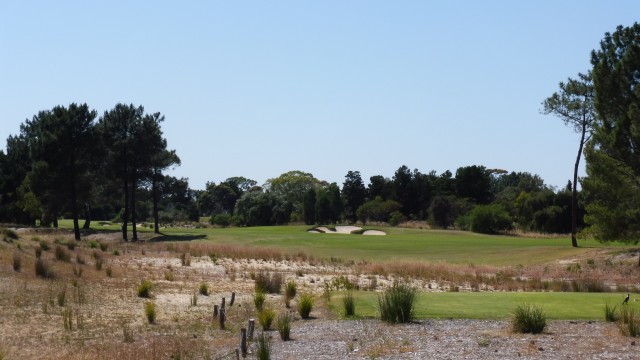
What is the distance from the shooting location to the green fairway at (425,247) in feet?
182

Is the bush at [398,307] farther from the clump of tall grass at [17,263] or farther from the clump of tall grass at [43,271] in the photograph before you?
the clump of tall grass at [17,263]

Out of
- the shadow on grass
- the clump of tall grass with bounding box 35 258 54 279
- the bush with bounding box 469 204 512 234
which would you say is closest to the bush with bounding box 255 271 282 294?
the clump of tall grass with bounding box 35 258 54 279

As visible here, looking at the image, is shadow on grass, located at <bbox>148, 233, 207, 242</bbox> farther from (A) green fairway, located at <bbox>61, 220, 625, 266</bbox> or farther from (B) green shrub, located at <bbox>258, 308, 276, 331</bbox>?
(B) green shrub, located at <bbox>258, 308, 276, 331</bbox>

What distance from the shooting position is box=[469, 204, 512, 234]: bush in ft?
311

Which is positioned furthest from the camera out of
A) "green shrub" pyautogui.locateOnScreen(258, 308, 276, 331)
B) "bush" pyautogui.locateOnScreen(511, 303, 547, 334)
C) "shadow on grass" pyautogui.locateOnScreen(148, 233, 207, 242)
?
"shadow on grass" pyautogui.locateOnScreen(148, 233, 207, 242)

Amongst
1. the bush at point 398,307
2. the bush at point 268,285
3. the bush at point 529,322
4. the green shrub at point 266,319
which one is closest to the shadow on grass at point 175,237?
the bush at point 268,285

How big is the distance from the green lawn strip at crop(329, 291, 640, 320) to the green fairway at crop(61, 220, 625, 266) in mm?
26964

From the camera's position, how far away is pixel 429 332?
19.6 metres

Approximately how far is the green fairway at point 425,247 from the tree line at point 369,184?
4000mm

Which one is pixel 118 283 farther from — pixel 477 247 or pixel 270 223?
pixel 270 223

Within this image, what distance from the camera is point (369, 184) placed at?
143m

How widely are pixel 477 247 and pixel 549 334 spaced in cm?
4832

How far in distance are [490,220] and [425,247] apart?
29128 mm

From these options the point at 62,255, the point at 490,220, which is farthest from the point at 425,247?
the point at 62,255
